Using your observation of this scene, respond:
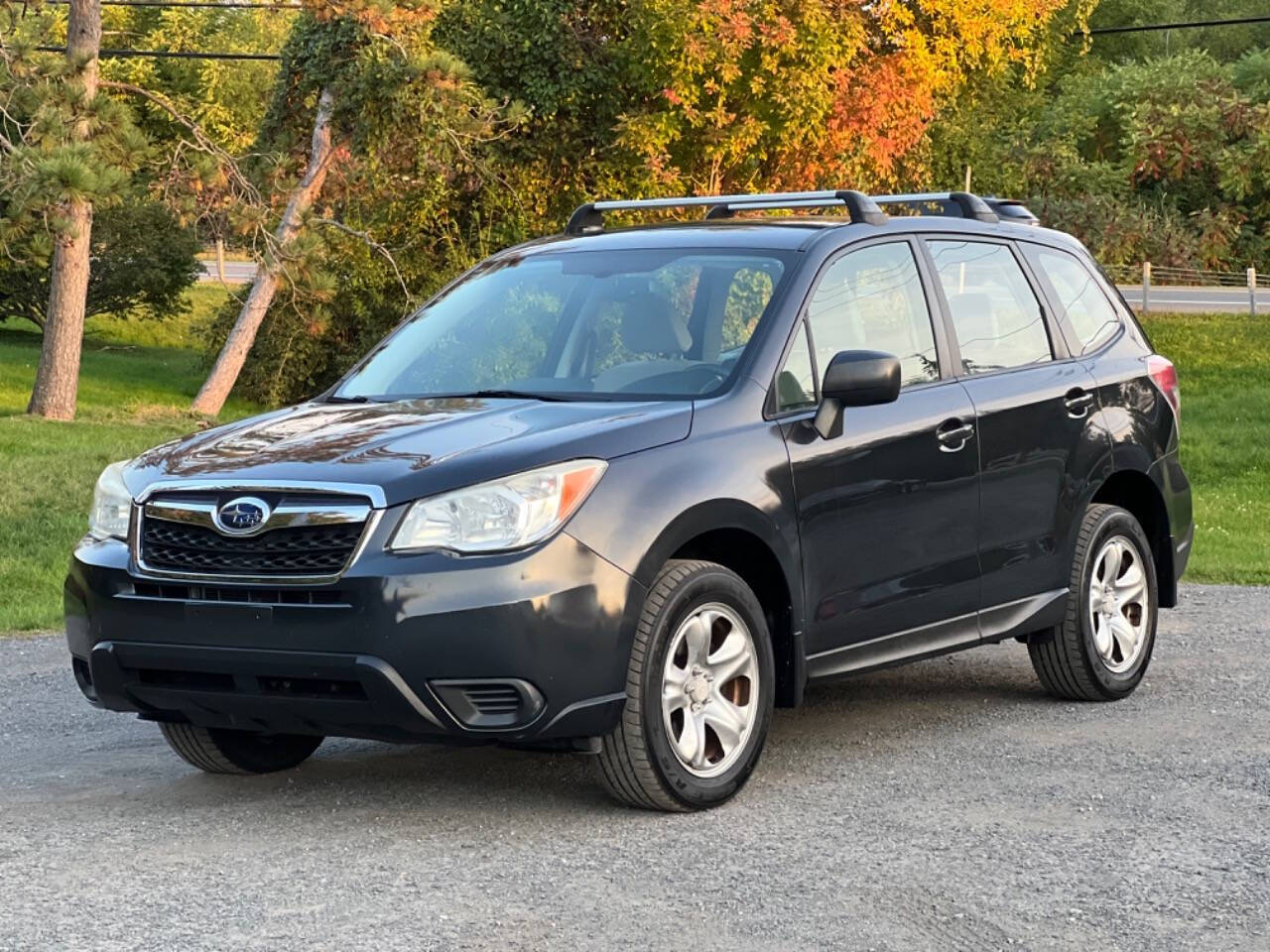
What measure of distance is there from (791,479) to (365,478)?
Result: 4.69 ft

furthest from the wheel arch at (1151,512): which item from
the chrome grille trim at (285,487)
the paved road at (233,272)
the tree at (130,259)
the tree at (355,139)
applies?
the paved road at (233,272)

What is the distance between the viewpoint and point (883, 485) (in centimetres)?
671

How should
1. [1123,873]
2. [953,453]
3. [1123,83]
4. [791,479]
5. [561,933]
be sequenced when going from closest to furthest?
[561,933], [1123,873], [791,479], [953,453], [1123,83]

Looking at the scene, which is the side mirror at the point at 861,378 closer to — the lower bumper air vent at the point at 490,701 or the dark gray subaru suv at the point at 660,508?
the dark gray subaru suv at the point at 660,508

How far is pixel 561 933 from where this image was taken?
4.80m

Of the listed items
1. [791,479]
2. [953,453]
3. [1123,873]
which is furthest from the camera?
[953,453]

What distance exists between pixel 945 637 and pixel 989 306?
4.36ft

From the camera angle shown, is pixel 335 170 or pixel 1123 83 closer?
pixel 335 170

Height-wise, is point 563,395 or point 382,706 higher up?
point 563,395

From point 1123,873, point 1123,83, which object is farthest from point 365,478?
point 1123,83

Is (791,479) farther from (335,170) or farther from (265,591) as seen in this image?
(335,170)

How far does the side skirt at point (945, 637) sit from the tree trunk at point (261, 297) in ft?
70.2

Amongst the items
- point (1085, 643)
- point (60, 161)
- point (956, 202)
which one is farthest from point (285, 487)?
point (60, 161)

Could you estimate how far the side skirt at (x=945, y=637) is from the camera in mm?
6629
